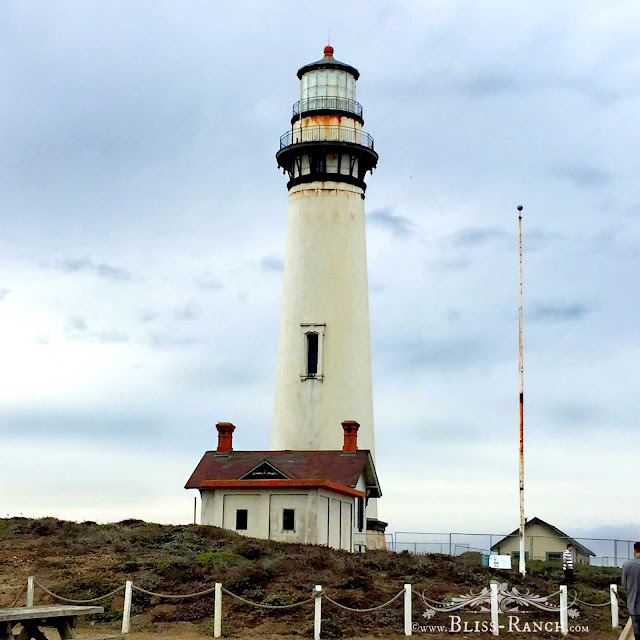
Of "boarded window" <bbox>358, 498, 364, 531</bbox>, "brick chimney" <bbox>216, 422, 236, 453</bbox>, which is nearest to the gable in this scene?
"brick chimney" <bbox>216, 422, 236, 453</bbox>

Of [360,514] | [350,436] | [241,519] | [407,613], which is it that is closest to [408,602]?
[407,613]

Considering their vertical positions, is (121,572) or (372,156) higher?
(372,156)

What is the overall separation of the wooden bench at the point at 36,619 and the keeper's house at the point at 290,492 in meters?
17.2

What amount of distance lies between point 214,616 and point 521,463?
15.0 metres

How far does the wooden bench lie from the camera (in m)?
17.6

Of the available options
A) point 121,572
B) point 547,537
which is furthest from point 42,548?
point 547,537

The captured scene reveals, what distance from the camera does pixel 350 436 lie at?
42.2m

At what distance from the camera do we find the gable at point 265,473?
38594 mm

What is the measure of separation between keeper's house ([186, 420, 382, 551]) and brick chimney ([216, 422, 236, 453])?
0.12 ft

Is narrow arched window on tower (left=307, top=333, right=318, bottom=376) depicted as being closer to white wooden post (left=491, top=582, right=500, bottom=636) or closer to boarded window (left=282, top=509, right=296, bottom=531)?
boarded window (left=282, top=509, right=296, bottom=531)

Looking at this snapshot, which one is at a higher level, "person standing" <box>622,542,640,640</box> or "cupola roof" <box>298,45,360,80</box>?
"cupola roof" <box>298,45,360,80</box>

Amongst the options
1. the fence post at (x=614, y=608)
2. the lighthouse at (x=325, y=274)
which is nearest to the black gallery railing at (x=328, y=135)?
the lighthouse at (x=325, y=274)

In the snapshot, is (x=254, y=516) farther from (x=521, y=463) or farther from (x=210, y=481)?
(x=521, y=463)

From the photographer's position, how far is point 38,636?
19.0 metres
